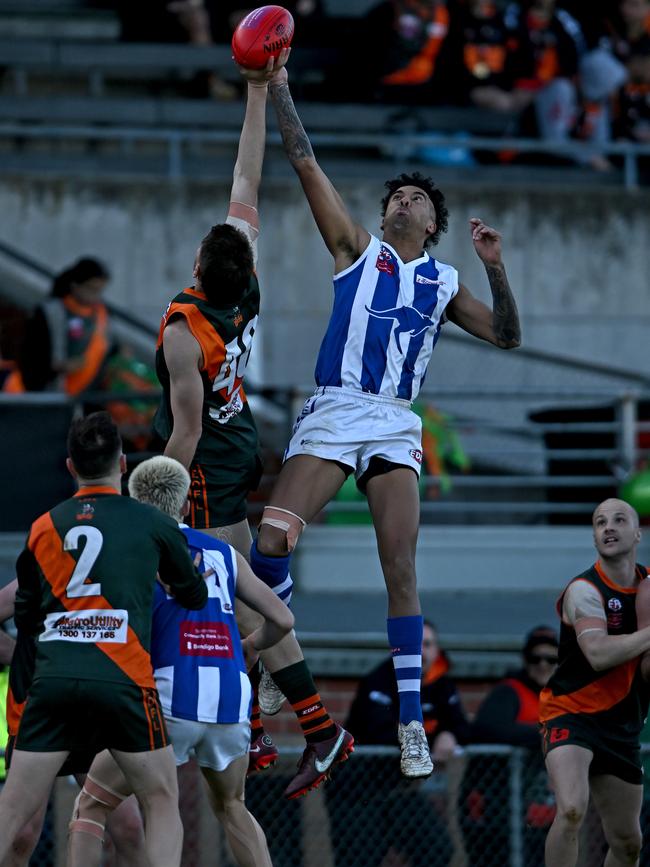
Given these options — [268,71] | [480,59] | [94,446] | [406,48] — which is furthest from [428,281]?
[480,59]

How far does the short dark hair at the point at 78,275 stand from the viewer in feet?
42.2

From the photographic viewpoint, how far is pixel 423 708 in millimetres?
10867

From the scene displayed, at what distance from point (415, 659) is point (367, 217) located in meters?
8.13

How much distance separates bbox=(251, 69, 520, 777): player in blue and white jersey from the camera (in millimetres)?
8070

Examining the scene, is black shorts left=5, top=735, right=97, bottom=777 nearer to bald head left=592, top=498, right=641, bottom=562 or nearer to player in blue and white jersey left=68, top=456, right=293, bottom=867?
player in blue and white jersey left=68, top=456, right=293, bottom=867

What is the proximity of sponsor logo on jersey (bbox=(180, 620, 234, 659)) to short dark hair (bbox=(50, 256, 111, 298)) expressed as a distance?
227 inches

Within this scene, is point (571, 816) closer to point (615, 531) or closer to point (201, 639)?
point (615, 531)

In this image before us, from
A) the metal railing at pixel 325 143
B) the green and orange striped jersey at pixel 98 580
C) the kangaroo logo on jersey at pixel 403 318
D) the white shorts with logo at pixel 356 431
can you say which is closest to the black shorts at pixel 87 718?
the green and orange striped jersey at pixel 98 580

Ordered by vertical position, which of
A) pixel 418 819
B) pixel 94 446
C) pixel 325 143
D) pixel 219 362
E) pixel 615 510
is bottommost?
pixel 418 819

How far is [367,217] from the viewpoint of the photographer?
15.7 meters

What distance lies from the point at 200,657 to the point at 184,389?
3.92 feet

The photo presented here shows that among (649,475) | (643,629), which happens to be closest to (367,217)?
(649,475)

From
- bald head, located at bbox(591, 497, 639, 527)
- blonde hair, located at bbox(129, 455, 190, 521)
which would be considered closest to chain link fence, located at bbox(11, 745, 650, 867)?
bald head, located at bbox(591, 497, 639, 527)

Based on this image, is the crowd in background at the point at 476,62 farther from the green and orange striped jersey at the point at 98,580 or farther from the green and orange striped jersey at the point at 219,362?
the green and orange striped jersey at the point at 98,580
